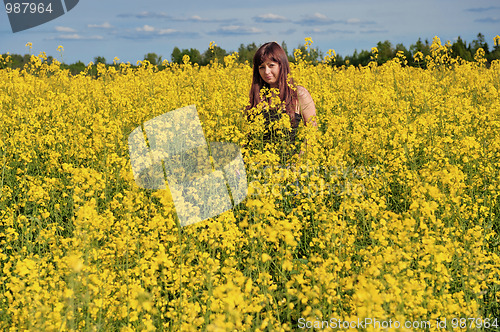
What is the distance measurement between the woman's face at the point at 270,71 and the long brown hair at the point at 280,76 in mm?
33

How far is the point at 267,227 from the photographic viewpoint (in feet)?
7.87

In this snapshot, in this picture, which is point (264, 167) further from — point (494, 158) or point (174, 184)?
point (494, 158)

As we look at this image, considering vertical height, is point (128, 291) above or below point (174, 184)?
below

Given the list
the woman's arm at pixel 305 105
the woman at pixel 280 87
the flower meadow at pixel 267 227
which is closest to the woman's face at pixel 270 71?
the woman at pixel 280 87

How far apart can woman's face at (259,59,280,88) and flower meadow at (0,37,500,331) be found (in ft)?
1.38

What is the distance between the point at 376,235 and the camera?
105 inches

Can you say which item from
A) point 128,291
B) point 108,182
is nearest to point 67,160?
point 108,182

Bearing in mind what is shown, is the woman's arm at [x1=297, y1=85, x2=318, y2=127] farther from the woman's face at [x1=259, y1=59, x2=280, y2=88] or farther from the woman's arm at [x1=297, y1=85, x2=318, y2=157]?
the woman's face at [x1=259, y1=59, x2=280, y2=88]

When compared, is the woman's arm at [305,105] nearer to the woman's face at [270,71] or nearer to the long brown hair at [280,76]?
the long brown hair at [280,76]

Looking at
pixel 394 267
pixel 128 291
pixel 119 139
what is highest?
pixel 119 139

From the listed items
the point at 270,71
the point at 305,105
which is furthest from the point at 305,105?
the point at 270,71

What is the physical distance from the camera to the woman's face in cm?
495

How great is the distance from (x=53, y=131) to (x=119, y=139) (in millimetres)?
1305

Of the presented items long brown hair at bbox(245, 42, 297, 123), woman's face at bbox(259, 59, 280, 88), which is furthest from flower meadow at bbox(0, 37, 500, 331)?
woman's face at bbox(259, 59, 280, 88)
